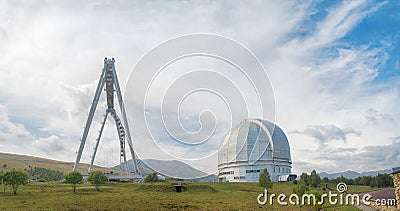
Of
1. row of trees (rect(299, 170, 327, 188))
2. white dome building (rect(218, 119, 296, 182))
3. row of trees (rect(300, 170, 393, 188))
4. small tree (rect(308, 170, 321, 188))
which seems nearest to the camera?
row of trees (rect(300, 170, 393, 188))

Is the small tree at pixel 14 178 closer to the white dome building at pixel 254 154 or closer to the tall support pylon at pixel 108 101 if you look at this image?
the tall support pylon at pixel 108 101

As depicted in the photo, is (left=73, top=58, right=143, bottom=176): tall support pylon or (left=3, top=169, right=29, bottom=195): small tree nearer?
(left=3, top=169, right=29, bottom=195): small tree

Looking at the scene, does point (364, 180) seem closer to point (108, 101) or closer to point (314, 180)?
→ point (314, 180)

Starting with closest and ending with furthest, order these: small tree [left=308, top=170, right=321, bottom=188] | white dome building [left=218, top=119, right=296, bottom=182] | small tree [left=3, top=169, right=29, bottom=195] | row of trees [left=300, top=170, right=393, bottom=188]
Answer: small tree [left=3, top=169, right=29, bottom=195] → row of trees [left=300, top=170, right=393, bottom=188] → small tree [left=308, top=170, right=321, bottom=188] → white dome building [left=218, top=119, right=296, bottom=182]

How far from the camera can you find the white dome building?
11681 centimetres

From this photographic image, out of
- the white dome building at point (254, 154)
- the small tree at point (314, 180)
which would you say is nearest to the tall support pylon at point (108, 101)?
the white dome building at point (254, 154)

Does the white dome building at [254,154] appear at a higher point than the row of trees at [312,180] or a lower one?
higher

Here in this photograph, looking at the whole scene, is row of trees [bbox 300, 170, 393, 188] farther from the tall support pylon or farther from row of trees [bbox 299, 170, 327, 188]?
the tall support pylon

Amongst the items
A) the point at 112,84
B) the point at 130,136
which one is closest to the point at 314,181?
the point at 130,136

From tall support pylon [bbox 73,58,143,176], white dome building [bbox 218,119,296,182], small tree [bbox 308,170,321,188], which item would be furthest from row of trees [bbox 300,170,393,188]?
tall support pylon [bbox 73,58,143,176]

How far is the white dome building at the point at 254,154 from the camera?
117 metres

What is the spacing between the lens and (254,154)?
390 feet

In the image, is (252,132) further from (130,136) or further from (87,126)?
(87,126)

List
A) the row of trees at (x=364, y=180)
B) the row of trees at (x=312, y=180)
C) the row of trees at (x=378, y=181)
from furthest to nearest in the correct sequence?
the row of trees at (x=312, y=180)
the row of trees at (x=364, y=180)
the row of trees at (x=378, y=181)
